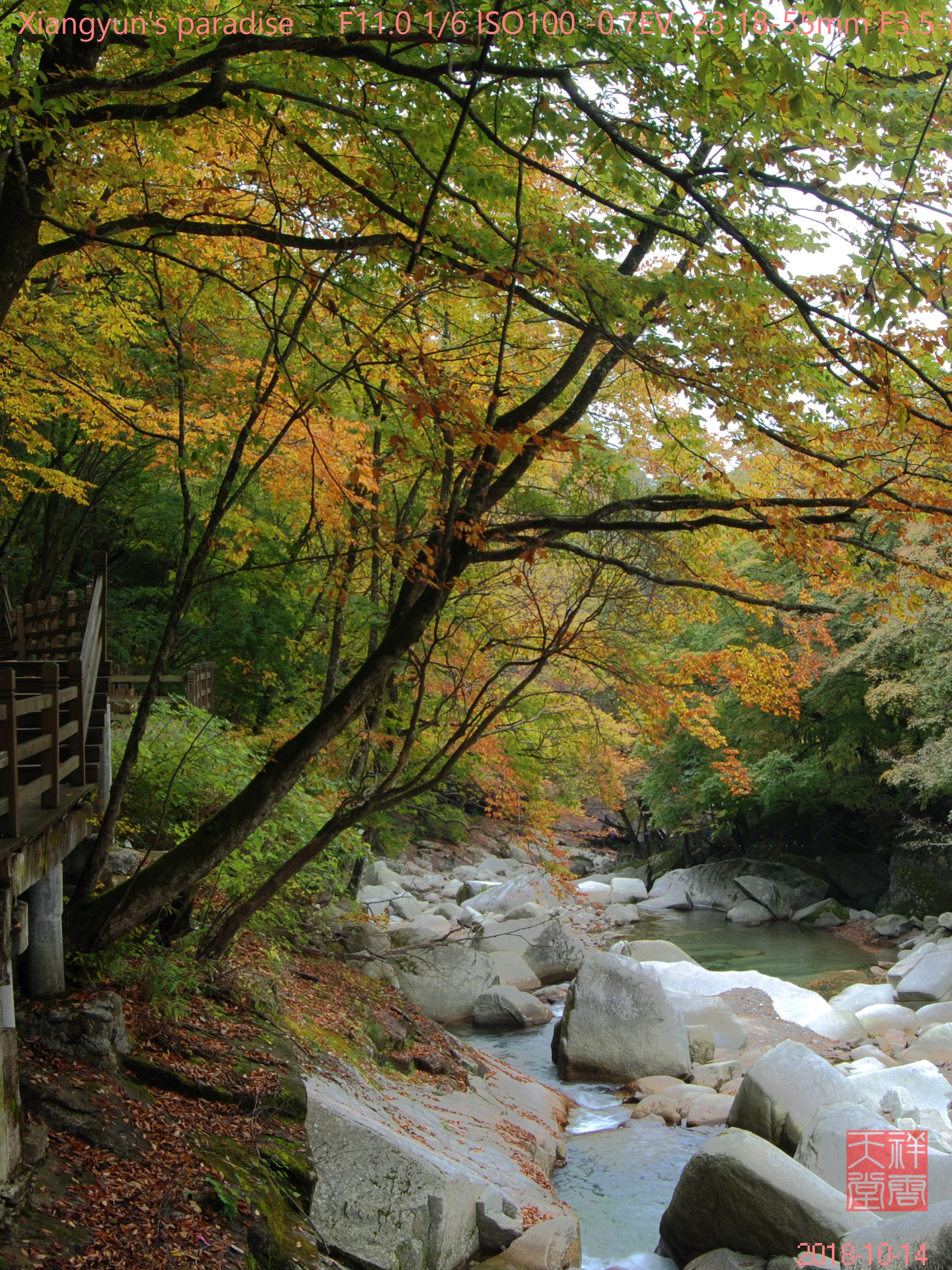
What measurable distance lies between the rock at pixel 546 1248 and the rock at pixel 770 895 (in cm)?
1835

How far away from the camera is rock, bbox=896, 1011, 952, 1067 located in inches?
477

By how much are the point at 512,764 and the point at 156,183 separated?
7.85 m

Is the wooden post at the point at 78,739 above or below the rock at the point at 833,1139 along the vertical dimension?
above

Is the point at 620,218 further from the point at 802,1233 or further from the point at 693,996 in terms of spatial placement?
the point at 693,996

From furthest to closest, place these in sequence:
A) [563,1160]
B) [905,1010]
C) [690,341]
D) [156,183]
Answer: [905,1010], [563,1160], [156,183], [690,341]

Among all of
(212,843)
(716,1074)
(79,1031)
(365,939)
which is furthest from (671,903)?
(79,1031)

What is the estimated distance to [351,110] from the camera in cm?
512

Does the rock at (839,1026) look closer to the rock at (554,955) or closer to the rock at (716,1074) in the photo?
the rock at (716,1074)

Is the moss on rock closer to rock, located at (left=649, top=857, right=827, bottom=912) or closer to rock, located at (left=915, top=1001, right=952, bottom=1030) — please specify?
rock, located at (left=649, top=857, right=827, bottom=912)

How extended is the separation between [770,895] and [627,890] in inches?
190

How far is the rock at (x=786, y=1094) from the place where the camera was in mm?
8961

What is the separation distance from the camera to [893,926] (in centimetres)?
2112

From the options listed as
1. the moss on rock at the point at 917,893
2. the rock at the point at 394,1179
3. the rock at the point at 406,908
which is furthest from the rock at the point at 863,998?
the rock at the point at 394,1179

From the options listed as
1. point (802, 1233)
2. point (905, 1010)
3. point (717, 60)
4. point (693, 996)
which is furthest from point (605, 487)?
point (905, 1010)
